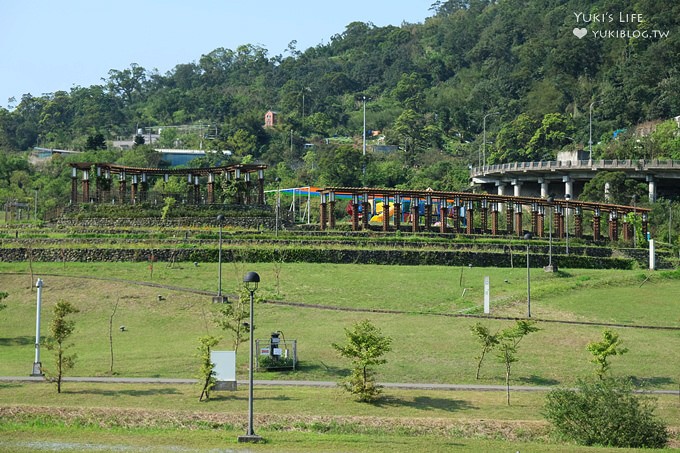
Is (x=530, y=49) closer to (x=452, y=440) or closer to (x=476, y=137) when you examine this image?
(x=476, y=137)

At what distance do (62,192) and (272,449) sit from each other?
8580 centimetres

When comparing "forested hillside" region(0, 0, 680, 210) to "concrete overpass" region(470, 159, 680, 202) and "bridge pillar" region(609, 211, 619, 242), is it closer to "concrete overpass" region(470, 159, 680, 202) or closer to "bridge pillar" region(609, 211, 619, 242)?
"concrete overpass" region(470, 159, 680, 202)

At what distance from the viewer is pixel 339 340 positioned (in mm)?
39781

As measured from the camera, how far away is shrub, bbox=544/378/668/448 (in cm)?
2611

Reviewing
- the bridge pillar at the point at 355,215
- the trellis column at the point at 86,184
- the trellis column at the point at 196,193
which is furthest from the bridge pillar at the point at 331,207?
the trellis column at the point at 86,184

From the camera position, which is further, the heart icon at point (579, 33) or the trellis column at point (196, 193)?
the heart icon at point (579, 33)

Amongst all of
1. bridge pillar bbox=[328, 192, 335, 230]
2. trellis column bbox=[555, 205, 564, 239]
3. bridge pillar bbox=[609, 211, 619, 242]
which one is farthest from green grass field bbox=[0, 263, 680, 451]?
bridge pillar bbox=[609, 211, 619, 242]

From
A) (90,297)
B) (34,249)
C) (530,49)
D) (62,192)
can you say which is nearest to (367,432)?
(90,297)

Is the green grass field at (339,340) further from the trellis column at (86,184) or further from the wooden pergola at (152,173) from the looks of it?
the wooden pergola at (152,173)

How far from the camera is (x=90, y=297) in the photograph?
160 feet

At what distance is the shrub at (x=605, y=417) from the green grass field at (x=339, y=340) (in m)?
0.94

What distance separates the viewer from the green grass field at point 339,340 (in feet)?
88.0

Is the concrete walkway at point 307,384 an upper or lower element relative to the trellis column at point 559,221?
lower

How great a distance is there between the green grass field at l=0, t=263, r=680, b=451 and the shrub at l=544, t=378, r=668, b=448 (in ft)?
3.08
